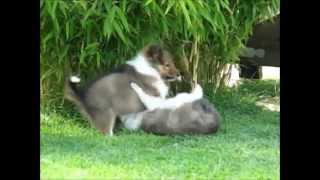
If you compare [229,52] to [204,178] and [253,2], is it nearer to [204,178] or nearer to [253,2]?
[253,2]

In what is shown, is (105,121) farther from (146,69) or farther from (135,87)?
(146,69)

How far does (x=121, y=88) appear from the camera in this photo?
455 cm

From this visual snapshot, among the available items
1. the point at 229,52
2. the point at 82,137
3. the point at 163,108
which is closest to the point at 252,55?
the point at 229,52

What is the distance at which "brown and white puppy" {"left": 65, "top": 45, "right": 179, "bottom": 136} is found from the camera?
4484mm

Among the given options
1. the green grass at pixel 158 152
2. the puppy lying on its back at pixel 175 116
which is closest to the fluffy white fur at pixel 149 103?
the puppy lying on its back at pixel 175 116

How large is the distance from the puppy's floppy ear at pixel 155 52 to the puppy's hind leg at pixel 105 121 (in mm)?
487

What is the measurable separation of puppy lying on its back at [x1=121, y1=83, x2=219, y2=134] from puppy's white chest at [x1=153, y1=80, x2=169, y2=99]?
70 millimetres

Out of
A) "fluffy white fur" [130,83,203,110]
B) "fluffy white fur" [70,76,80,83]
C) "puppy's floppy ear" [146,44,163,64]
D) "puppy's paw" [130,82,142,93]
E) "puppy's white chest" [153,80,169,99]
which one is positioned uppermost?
"puppy's floppy ear" [146,44,163,64]

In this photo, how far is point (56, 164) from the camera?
3.63 metres

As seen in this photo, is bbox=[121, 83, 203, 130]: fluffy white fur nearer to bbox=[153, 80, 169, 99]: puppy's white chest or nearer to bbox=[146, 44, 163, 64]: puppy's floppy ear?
bbox=[153, 80, 169, 99]: puppy's white chest

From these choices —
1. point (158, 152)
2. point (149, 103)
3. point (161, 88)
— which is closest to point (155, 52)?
point (161, 88)

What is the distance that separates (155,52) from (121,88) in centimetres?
37

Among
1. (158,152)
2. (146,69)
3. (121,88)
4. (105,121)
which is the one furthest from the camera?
(146,69)

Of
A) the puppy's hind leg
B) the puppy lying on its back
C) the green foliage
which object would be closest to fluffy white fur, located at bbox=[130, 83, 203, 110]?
the puppy lying on its back
